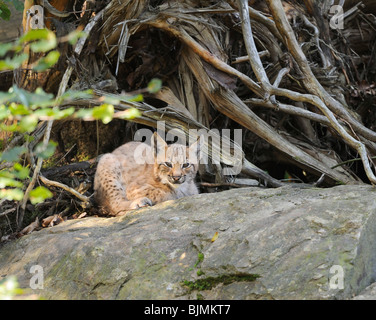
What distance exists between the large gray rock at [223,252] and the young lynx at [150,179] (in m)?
0.88

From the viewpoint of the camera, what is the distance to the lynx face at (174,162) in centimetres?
500

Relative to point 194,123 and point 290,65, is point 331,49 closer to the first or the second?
point 290,65

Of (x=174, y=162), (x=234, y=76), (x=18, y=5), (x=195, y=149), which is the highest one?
(x=18, y=5)

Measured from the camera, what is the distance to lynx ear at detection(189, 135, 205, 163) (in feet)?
16.4

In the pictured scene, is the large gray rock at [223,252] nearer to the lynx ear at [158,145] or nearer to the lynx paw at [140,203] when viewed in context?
the lynx paw at [140,203]

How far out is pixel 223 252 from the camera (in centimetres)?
318

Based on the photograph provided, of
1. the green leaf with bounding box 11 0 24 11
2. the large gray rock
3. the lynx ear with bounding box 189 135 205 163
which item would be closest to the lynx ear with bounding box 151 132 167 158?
the lynx ear with bounding box 189 135 205 163

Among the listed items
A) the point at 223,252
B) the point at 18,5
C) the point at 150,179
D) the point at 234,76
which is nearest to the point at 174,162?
the point at 150,179

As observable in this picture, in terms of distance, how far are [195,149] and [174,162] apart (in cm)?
25

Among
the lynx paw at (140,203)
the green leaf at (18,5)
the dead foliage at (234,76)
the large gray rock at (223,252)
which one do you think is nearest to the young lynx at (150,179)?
the lynx paw at (140,203)

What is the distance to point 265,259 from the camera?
9.73ft

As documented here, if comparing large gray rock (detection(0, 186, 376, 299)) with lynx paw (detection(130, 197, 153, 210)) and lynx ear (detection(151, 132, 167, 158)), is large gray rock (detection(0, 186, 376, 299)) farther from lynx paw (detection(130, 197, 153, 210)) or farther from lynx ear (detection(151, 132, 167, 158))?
lynx ear (detection(151, 132, 167, 158))

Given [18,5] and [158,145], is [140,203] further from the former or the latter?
[18,5]
